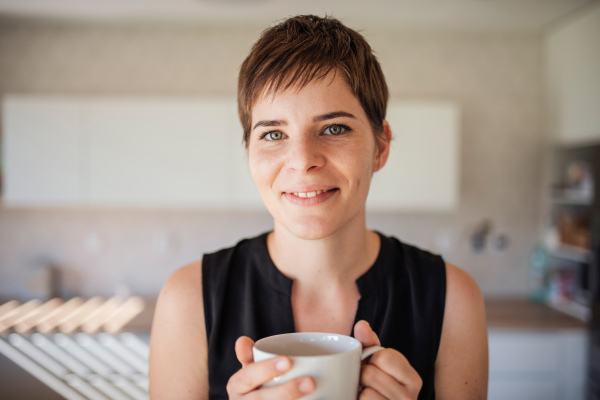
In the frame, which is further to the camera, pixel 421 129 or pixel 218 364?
pixel 421 129

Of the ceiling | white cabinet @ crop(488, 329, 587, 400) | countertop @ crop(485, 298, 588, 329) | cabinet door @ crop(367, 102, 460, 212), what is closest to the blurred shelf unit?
countertop @ crop(485, 298, 588, 329)

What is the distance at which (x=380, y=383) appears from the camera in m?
0.56

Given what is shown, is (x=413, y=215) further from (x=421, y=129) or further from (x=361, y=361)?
(x=361, y=361)

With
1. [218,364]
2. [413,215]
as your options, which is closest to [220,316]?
[218,364]

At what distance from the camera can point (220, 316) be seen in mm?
908

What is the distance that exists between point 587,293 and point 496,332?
74 centimetres

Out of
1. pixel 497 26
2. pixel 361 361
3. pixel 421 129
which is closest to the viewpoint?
pixel 361 361

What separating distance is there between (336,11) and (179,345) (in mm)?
2448

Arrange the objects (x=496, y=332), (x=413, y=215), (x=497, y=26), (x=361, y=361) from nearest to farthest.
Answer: (x=361, y=361) < (x=496, y=332) < (x=497, y=26) < (x=413, y=215)

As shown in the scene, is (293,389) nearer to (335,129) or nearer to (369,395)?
(369,395)

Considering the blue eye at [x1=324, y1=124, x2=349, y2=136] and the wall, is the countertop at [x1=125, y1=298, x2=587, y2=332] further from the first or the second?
the blue eye at [x1=324, y1=124, x2=349, y2=136]

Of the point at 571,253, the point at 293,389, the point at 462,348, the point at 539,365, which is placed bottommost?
the point at 539,365

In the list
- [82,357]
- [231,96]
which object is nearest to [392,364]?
[82,357]

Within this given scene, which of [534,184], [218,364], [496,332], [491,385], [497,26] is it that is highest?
[497,26]
